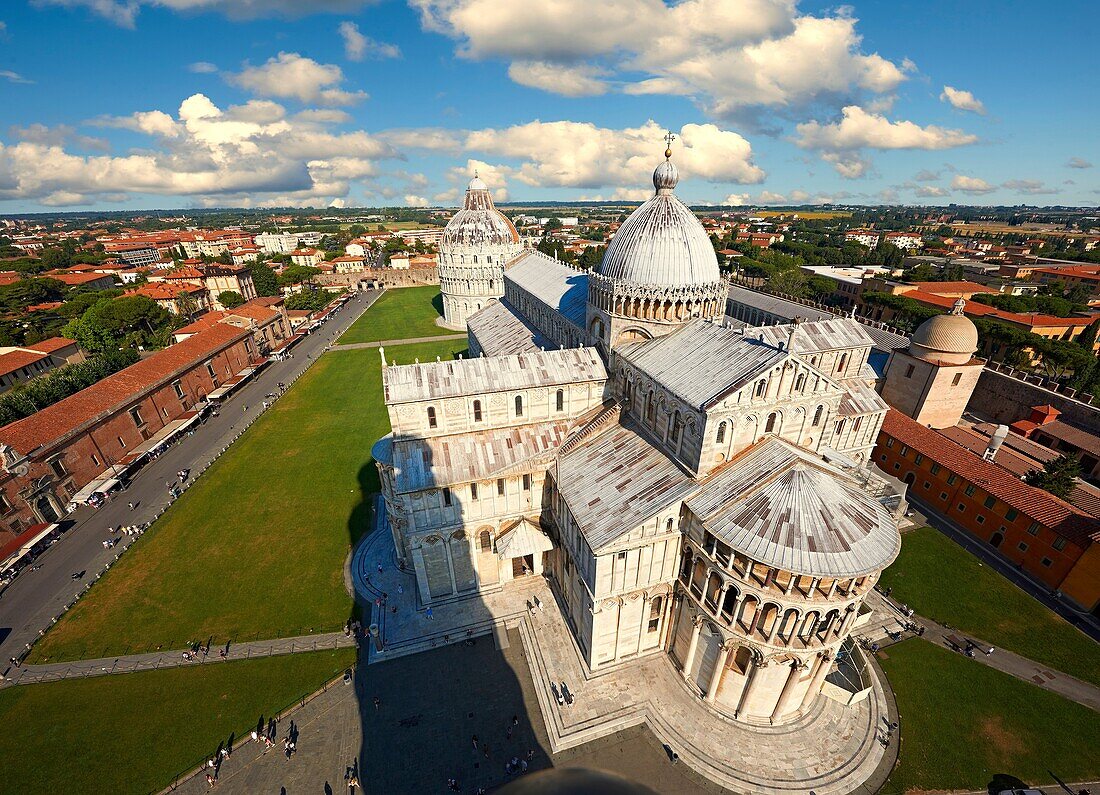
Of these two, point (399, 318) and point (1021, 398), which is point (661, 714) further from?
point (399, 318)

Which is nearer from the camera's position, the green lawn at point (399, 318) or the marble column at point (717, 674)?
the marble column at point (717, 674)

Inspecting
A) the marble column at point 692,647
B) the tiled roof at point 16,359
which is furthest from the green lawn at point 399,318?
the marble column at point 692,647

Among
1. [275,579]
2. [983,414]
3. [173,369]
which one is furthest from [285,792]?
[983,414]

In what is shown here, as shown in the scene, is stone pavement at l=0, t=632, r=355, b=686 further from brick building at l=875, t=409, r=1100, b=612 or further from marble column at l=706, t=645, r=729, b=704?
brick building at l=875, t=409, r=1100, b=612

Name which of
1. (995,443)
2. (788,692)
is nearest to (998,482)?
(995,443)

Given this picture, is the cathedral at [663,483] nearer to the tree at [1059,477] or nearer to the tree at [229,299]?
the tree at [1059,477]

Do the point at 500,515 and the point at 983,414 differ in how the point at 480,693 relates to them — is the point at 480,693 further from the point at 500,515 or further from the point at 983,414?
the point at 983,414
